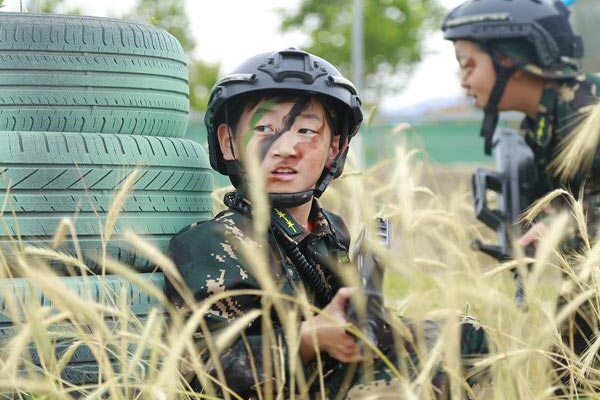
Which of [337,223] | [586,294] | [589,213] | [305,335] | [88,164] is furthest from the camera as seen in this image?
[589,213]

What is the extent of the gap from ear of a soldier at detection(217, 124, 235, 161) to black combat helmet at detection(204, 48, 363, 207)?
1cm

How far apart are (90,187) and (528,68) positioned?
3.10 m

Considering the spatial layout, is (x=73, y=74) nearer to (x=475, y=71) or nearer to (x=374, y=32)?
(x=475, y=71)

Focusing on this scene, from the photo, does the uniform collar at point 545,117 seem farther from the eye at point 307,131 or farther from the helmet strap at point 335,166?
the eye at point 307,131

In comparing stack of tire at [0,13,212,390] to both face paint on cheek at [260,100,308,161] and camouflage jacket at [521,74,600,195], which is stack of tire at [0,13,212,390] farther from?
camouflage jacket at [521,74,600,195]

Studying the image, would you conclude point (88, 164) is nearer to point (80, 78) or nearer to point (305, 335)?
point (80, 78)

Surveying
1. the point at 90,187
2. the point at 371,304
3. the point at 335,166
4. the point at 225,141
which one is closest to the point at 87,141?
the point at 90,187

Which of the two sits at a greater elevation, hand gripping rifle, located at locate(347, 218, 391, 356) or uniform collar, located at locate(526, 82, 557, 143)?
hand gripping rifle, located at locate(347, 218, 391, 356)

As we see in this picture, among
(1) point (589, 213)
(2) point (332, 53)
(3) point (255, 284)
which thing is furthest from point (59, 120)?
(2) point (332, 53)

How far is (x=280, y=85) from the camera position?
382 centimetres

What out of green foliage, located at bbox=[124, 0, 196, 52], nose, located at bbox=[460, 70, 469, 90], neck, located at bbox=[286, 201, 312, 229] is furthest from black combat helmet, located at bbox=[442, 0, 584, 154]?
green foliage, located at bbox=[124, 0, 196, 52]

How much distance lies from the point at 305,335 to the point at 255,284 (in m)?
0.38

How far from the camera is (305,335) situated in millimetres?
3258

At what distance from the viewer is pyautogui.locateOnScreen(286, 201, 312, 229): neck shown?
400 centimetres
